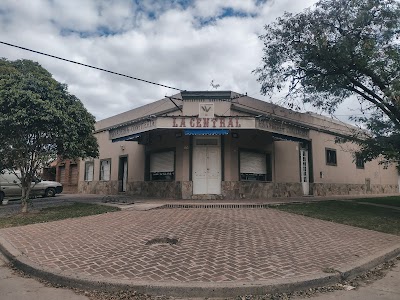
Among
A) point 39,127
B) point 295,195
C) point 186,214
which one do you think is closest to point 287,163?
point 295,195

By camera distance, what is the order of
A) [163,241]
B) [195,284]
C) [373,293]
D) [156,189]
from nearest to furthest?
1. [195,284]
2. [373,293]
3. [163,241]
4. [156,189]

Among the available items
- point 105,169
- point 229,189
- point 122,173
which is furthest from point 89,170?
point 229,189

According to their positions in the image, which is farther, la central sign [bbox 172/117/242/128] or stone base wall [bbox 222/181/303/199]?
stone base wall [bbox 222/181/303/199]

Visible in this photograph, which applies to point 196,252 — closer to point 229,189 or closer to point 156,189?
point 229,189

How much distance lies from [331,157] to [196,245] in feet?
56.2

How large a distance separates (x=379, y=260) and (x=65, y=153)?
418 inches

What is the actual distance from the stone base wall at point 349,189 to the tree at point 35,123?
1400 cm

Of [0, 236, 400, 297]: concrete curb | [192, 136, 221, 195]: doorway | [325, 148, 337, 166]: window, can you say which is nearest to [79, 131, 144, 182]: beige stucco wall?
[192, 136, 221, 195]: doorway

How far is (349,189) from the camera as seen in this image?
22031 mm

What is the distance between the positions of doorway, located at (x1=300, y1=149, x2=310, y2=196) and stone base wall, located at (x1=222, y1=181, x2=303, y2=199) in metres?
0.76

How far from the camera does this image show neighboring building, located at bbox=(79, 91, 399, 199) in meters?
14.6

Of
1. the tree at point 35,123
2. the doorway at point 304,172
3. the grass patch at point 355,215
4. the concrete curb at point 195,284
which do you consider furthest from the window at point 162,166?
the concrete curb at point 195,284

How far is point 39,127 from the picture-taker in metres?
10.7

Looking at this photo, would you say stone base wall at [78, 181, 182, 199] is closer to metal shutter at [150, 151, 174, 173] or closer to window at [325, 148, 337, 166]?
metal shutter at [150, 151, 174, 173]
